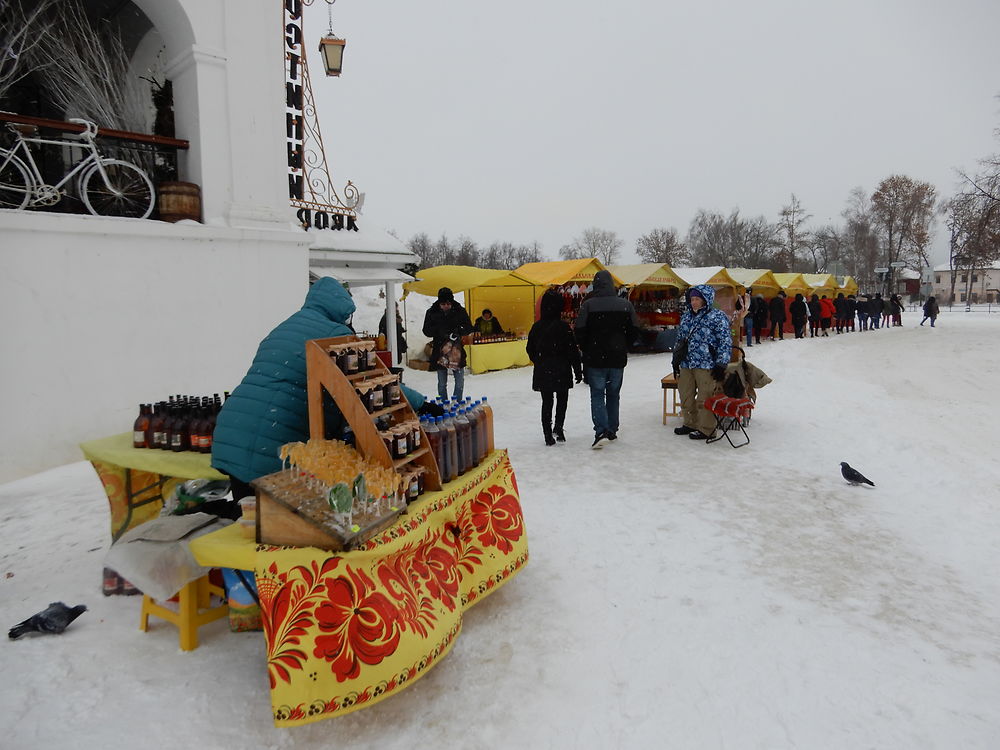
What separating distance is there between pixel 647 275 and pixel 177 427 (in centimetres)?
1550

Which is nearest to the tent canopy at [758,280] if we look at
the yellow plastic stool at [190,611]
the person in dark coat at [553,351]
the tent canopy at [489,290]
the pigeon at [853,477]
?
the tent canopy at [489,290]

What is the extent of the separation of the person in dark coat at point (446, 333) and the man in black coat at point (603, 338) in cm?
240

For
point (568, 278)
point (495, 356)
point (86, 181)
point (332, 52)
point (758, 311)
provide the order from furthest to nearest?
point (758, 311) → point (568, 278) → point (495, 356) → point (332, 52) → point (86, 181)

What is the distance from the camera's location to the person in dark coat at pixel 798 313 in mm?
21734

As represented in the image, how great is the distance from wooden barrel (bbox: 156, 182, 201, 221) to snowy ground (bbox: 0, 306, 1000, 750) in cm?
315

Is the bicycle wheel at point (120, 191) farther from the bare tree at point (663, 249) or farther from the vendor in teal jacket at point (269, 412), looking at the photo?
the bare tree at point (663, 249)

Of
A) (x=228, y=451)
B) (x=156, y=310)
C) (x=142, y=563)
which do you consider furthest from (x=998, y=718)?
(x=156, y=310)

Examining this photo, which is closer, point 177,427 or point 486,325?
point 177,427

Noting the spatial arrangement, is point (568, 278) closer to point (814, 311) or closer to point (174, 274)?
point (174, 274)

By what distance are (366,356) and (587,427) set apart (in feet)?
17.2

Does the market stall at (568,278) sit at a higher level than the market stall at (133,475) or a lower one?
higher

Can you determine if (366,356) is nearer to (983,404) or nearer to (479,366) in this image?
(479,366)

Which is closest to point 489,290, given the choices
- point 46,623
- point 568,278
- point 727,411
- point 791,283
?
point 568,278

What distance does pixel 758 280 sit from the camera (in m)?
22.4
